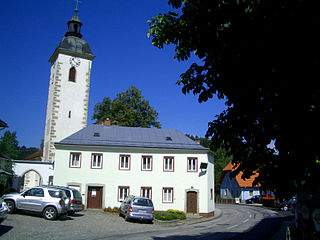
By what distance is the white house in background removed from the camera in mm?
28891

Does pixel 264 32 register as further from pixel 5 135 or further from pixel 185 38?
pixel 5 135

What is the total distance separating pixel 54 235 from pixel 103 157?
16494 millimetres

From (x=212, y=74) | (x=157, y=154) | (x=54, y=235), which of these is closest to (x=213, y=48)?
(x=212, y=74)

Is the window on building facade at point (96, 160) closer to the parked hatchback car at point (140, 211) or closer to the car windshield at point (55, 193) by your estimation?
the parked hatchback car at point (140, 211)

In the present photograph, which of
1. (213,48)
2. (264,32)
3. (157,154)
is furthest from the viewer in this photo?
(157,154)

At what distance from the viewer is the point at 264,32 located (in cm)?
716

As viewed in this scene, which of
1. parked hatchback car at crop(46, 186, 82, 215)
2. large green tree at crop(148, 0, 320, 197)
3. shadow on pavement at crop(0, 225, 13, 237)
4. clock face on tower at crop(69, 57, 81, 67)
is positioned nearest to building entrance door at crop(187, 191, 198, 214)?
parked hatchback car at crop(46, 186, 82, 215)

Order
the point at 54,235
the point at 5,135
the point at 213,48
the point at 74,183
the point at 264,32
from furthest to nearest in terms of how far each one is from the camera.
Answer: the point at 5,135 < the point at 74,183 < the point at 54,235 < the point at 213,48 < the point at 264,32

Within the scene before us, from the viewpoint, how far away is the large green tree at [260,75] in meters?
6.78

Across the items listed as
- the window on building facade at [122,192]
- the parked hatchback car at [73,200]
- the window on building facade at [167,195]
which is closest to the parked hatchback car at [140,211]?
the parked hatchback car at [73,200]

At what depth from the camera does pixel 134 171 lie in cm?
2984

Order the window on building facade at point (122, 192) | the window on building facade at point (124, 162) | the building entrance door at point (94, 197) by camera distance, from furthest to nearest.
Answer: the window on building facade at point (124, 162), the window on building facade at point (122, 192), the building entrance door at point (94, 197)

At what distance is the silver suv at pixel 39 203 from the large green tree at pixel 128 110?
26.8 metres

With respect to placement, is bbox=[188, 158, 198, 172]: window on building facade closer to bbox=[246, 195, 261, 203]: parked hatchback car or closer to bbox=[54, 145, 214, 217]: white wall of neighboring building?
bbox=[54, 145, 214, 217]: white wall of neighboring building
